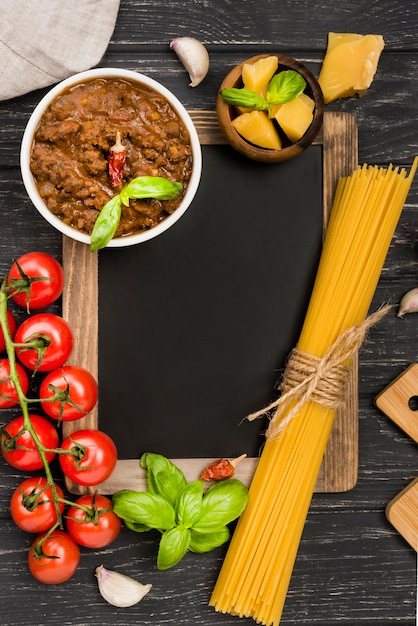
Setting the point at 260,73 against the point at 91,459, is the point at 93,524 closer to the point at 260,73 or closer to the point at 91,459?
the point at 91,459

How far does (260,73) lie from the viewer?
132 cm

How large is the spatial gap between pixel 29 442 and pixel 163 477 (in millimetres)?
271

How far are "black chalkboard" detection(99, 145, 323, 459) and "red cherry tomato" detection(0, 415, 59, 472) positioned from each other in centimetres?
12

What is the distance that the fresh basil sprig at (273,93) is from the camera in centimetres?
130

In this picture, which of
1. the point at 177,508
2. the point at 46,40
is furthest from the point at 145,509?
the point at 46,40

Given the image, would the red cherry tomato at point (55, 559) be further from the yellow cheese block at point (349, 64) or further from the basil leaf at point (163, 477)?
the yellow cheese block at point (349, 64)

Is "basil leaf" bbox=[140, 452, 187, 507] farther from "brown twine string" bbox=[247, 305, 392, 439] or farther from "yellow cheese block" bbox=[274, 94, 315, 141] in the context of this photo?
"yellow cheese block" bbox=[274, 94, 315, 141]

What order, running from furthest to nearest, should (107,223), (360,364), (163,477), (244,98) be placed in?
1. (360,364)
2. (163,477)
3. (244,98)
4. (107,223)

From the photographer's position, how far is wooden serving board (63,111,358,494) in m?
1.41

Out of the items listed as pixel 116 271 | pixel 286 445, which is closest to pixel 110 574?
pixel 286 445

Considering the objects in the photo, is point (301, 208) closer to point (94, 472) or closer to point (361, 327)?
point (361, 327)

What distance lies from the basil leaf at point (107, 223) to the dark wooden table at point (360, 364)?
0.87 ft

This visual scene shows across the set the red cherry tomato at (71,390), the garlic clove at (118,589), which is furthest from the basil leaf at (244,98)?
the garlic clove at (118,589)

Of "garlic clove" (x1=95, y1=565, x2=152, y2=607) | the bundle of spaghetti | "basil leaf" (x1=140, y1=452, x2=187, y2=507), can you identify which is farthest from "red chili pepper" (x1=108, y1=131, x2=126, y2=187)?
"garlic clove" (x1=95, y1=565, x2=152, y2=607)
